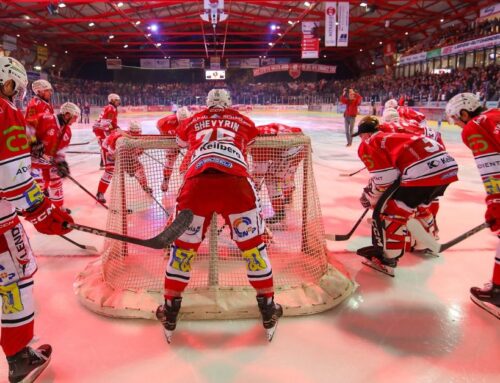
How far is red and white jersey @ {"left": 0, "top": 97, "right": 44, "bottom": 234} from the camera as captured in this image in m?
1.55

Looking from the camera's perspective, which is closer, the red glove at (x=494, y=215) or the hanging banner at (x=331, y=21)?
the red glove at (x=494, y=215)

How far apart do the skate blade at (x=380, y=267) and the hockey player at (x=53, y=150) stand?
296 cm

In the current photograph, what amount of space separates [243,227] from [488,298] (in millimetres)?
1624

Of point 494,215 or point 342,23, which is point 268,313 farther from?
point 342,23

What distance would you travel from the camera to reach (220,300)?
2436mm

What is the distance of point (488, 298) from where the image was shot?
2.45 m

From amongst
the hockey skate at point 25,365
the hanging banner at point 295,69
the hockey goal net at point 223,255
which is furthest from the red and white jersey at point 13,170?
the hanging banner at point 295,69

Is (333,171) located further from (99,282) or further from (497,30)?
(497,30)

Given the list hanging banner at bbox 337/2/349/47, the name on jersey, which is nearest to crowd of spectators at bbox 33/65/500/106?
hanging banner at bbox 337/2/349/47

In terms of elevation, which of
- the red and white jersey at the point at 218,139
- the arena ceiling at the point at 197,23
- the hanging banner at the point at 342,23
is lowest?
the red and white jersey at the point at 218,139

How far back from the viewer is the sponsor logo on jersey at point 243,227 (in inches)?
77.8

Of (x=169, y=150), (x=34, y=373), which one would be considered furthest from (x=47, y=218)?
(x=169, y=150)

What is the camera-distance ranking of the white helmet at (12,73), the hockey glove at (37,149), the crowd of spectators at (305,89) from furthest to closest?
the crowd of spectators at (305,89), the hockey glove at (37,149), the white helmet at (12,73)

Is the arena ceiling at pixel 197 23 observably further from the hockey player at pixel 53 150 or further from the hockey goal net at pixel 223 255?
the hockey goal net at pixel 223 255
